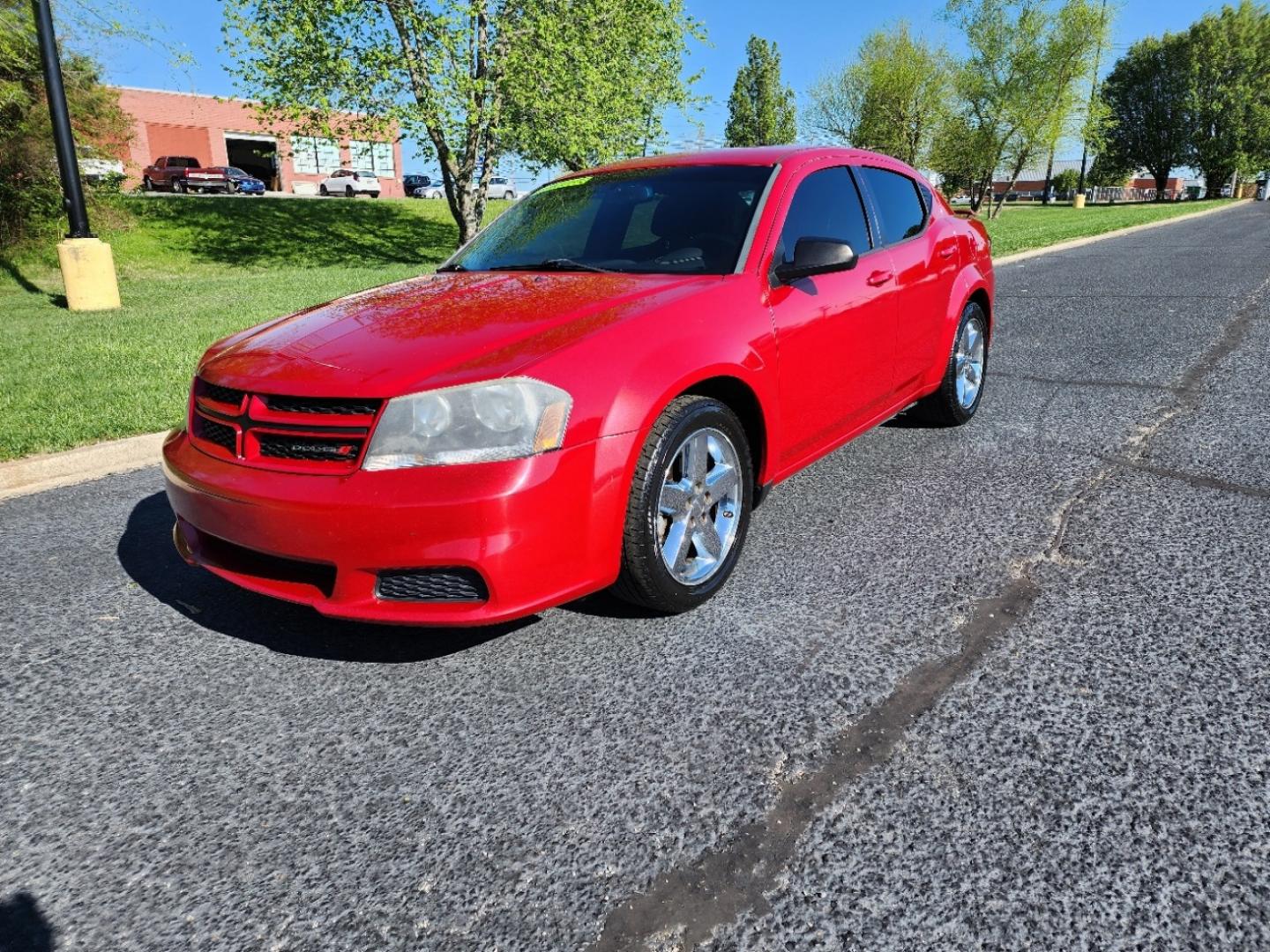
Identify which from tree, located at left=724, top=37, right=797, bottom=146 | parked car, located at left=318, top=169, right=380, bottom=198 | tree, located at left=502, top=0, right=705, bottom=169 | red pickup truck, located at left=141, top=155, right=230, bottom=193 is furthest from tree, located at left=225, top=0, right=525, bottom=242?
tree, located at left=724, top=37, right=797, bottom=146

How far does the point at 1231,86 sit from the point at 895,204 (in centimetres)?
8511

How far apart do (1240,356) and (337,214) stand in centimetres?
2472

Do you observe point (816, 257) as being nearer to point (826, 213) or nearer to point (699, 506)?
point (826, 213)

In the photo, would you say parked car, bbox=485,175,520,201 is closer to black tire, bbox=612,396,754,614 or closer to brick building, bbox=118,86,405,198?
brick building, bbox=118,86,405,198

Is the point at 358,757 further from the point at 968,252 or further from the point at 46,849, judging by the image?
the point at 968,252

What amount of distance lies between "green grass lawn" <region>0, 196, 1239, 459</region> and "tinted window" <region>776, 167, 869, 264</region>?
4010 mm

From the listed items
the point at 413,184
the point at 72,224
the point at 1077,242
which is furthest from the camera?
the point at 413,184

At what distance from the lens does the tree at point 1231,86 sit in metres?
67.8

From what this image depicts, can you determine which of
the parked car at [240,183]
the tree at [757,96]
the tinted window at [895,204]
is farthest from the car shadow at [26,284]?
the tree at [757,96]

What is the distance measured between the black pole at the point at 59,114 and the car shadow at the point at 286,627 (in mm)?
8480

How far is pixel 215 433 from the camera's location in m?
2.72

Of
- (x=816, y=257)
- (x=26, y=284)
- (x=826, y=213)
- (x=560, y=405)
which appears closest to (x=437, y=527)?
(x=560, y=405)

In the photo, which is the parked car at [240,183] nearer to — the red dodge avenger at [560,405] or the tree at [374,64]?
the tree at [374,64]

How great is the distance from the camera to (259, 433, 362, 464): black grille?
2.36m
